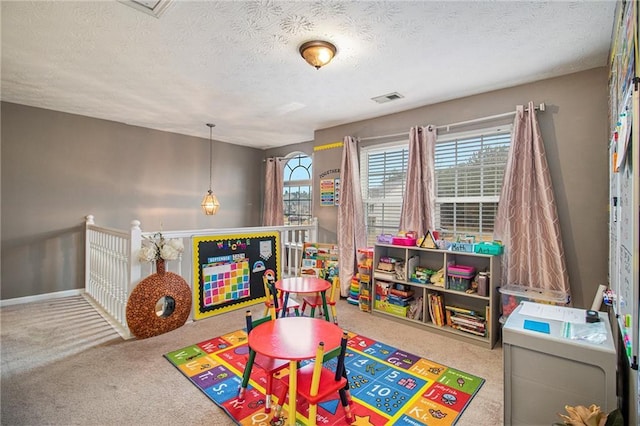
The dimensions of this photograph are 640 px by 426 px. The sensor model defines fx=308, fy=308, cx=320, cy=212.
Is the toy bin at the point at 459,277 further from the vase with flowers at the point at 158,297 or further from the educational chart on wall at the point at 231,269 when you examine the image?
the vase with flowers at the point at 158,297

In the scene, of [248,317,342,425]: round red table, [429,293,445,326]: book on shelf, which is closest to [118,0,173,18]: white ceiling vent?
[248,317,342,425]: round red table

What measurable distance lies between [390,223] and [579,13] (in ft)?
8.72

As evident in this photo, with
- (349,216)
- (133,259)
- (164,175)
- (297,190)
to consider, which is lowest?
(133,259)

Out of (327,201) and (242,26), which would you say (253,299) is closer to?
(327,201)

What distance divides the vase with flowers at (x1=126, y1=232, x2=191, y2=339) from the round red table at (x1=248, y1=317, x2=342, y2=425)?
1460mm

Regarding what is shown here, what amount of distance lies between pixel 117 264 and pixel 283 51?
2732mm

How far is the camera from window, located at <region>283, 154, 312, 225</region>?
581cm

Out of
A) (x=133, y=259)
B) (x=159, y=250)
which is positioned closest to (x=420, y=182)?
(x=159, y=250)

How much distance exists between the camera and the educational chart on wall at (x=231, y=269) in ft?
11.4

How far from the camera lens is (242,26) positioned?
2094 millimetres

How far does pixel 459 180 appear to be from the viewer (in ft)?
11.2

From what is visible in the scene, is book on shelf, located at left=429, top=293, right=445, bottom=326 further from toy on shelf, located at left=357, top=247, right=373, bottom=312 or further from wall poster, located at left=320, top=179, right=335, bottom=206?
wall poster, located at left=320, top=179, right=335, bottom=206

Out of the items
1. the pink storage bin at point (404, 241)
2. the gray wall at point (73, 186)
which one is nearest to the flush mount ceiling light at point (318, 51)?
the pink storage bin at point (404, 241)

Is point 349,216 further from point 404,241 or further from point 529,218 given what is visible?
point 529,218
